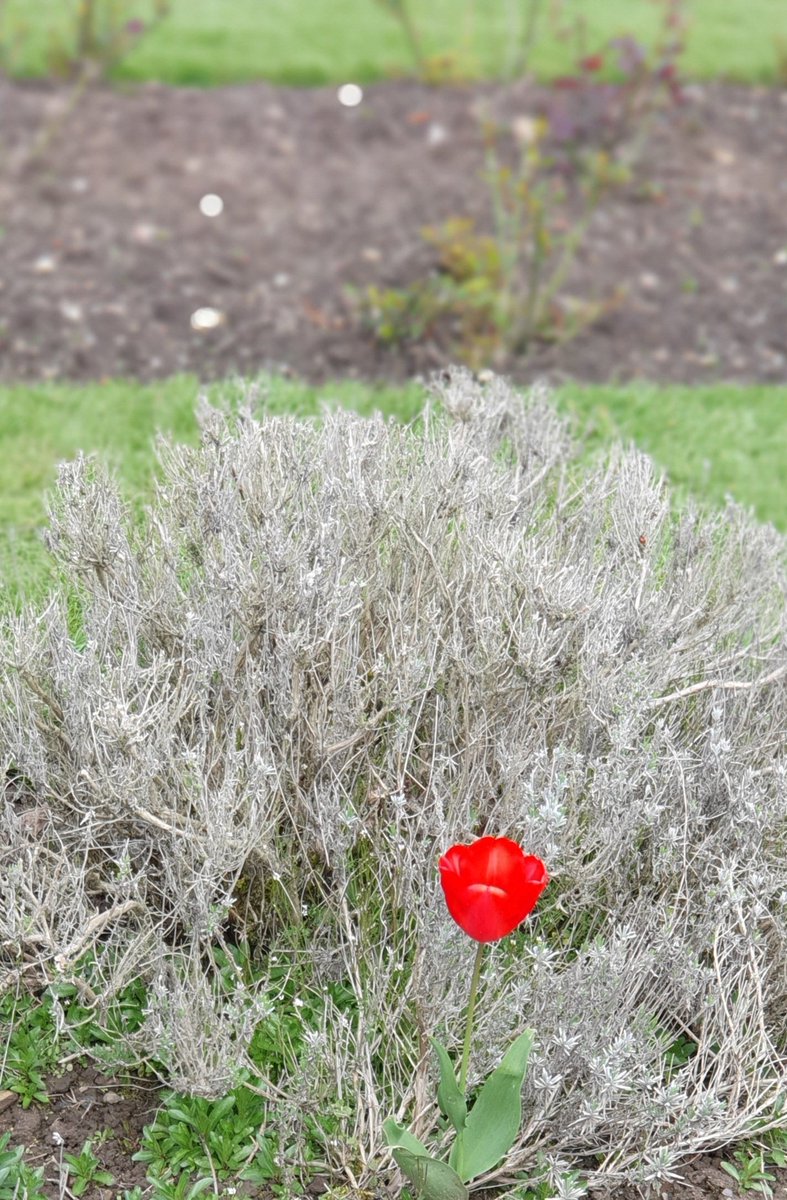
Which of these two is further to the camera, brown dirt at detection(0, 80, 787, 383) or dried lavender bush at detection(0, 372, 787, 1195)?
brown dirt at detection(0, 80, 787, 383)

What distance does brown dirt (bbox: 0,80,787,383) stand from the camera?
21.1 feet

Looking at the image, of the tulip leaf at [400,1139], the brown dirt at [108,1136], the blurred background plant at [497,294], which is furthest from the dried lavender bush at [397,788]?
the blurred background plant at [497,294]

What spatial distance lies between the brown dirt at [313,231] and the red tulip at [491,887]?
4.31 m

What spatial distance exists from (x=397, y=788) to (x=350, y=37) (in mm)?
8277

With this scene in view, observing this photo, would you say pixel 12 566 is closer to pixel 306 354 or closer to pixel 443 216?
pixel 306 354

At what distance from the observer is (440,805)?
2.62 m

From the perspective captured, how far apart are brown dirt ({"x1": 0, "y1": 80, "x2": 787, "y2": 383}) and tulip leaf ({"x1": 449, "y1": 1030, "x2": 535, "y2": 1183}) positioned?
14.1ft

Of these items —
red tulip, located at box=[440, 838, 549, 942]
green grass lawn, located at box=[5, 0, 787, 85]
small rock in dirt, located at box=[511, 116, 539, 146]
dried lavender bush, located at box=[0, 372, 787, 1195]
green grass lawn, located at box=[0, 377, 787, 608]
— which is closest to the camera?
red tulip, located at box=[440, 838, 549, 942]

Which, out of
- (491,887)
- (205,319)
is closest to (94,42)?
(205,319)

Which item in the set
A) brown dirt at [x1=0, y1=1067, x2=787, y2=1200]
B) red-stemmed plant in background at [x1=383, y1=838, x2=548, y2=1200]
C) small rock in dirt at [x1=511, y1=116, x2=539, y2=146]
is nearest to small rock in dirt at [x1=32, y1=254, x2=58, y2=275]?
small rock in dirt at [x1=511, y1=116, x2=539, y2=146]

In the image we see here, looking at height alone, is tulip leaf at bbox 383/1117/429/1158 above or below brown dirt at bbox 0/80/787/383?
above

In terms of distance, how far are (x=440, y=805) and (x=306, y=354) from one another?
4.05m

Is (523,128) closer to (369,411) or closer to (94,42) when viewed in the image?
(94,42)

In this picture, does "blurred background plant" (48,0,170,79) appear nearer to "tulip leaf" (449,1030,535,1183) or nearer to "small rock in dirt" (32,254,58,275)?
"small rock in dirt" (32,254,58,275)
